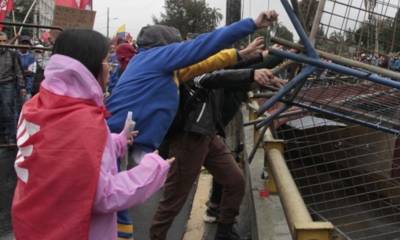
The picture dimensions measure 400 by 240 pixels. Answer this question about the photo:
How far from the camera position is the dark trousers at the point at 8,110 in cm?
851

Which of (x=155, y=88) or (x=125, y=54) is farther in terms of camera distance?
(x=125, y=54)

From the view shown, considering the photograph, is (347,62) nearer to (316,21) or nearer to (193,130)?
(316,21)

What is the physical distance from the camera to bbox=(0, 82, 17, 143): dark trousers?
8.51m

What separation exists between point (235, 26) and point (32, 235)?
1.61 meters

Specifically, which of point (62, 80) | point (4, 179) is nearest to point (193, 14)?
point (4, 179)

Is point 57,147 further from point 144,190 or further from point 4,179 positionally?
point 4,179

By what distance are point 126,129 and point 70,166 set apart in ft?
2.55

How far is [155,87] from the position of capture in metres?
3.53

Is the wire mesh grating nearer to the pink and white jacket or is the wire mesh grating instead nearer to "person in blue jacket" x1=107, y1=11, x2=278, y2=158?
"person in blue jacket" x1=107, y1=11, x2=278, y2=158

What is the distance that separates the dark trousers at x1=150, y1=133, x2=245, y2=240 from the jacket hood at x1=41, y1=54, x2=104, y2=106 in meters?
1.95

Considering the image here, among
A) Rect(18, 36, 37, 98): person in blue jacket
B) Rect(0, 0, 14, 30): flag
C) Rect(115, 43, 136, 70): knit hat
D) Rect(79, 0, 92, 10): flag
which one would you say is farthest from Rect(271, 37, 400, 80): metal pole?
Rect(79, 0, 92, 10): flag

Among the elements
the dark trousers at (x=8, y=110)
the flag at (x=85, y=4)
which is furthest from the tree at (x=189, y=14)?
the dark trousers at (x=8, y=110)

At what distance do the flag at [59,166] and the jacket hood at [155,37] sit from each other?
4.54 ft

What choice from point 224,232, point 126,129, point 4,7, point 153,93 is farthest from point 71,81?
point 4,7
